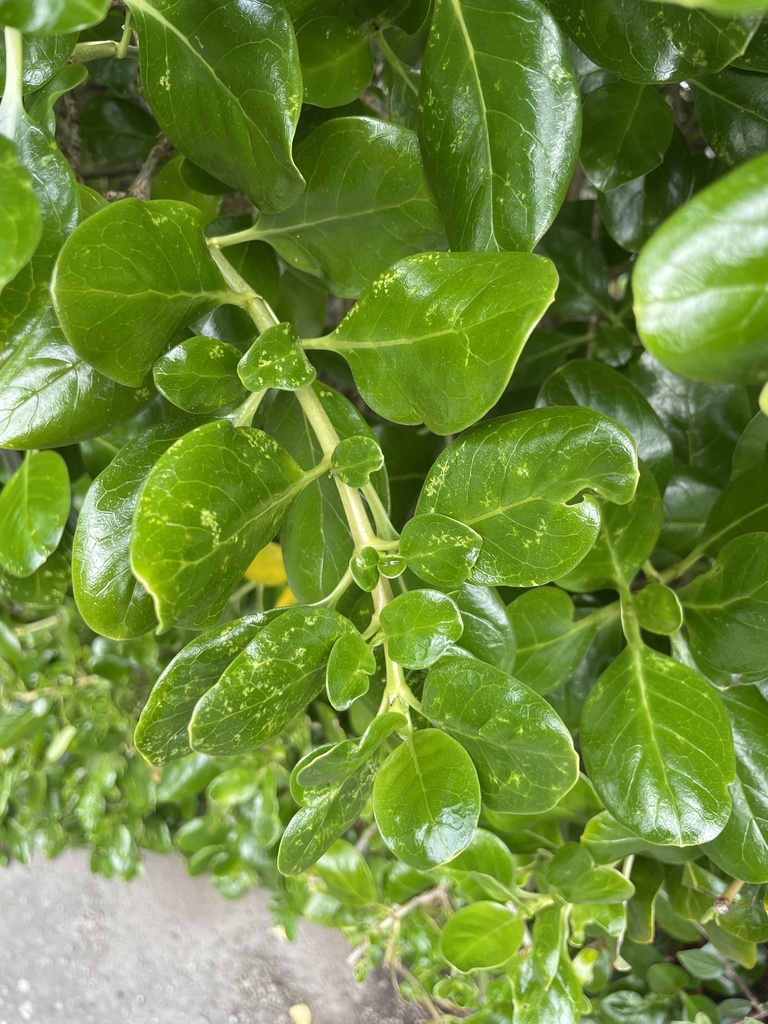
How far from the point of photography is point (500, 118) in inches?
12.9

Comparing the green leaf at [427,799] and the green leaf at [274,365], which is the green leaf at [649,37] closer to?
the green leaf at [274,365]

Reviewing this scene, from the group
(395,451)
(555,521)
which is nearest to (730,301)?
(555,521)

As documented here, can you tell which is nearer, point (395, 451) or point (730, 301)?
point (730, 301)

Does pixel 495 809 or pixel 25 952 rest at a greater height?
pixel 495 809

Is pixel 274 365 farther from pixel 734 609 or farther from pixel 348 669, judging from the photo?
pixel 734 609

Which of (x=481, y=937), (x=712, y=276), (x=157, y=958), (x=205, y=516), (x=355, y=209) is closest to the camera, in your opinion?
(x=712, y=276)

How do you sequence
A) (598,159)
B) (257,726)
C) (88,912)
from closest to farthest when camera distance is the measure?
1. (257,726)
2. (598,159)
3. (88,912)

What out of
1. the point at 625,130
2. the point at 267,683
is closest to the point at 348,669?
the point at 267,683

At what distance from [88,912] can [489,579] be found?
1.29m

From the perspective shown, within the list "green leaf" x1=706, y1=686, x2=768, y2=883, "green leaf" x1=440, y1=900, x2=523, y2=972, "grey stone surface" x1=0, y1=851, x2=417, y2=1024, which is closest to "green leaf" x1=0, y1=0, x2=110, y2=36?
"green leaf" x1=706, y1=686, x2=768, y2=883

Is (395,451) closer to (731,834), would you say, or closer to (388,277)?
(388,277)

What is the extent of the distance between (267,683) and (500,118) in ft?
0.90

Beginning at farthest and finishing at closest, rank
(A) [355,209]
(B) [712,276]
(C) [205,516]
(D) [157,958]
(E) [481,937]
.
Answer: (D) [157,958] → (E) [481,937] → (A) [355,209] → (C) [205,516] → (B) [712,276]

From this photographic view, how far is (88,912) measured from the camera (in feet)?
4.24
